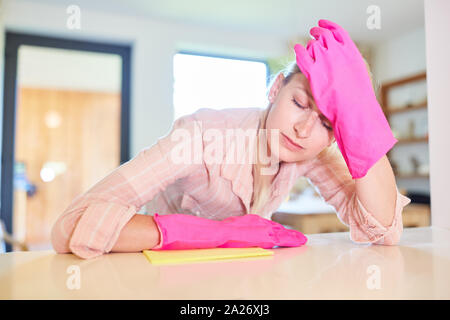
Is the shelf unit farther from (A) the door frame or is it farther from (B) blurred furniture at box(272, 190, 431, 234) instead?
(A) the door frame

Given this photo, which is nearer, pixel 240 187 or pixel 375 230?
pixel 375 230

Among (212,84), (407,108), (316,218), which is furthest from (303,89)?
(407,108)

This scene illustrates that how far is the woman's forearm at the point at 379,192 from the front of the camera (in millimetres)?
651

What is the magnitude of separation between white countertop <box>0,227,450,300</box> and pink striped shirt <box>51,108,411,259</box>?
38mm

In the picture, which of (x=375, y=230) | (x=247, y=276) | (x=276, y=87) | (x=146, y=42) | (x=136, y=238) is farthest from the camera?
(x=146, y=42)

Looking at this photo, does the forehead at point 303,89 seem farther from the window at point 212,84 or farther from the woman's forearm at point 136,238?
the window at point 212,84

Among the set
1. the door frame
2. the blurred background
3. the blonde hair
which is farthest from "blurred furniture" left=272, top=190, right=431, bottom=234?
the door frame

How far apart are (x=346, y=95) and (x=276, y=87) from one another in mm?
224

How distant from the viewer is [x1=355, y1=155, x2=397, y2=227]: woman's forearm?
651 mm

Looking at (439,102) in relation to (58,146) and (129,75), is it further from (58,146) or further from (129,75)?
(58,146)

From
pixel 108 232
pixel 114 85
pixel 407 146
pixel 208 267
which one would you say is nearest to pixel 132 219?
pixel 108 232

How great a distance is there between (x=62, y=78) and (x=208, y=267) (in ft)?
10.7

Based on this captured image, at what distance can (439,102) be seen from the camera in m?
0.81

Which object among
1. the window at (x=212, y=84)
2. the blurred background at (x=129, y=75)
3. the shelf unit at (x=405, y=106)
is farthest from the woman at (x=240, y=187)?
the shelf unit at (x=405, y=106)
